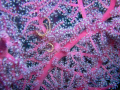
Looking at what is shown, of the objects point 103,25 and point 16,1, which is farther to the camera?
point 16,1

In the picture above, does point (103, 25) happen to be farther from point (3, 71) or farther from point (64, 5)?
point (3, 71)

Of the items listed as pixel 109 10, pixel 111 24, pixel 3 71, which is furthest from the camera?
pixel 109 10

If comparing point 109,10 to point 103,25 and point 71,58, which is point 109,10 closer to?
point 103,25

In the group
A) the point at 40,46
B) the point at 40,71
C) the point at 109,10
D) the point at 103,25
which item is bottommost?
the point at 40,71

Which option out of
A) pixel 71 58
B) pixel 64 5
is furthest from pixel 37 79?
pixel 64 5

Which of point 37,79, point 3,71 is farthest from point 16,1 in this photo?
point 37,79

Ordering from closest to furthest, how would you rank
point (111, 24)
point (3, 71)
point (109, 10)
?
point (3, 71) → point (111, 24) → point (109, 10)

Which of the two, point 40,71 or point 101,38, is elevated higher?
point 101,38
